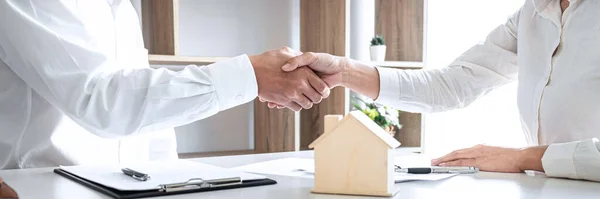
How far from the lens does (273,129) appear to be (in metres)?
2.87

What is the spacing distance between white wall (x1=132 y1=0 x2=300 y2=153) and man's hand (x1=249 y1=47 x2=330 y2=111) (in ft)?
4.03

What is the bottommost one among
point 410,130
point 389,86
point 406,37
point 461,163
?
point 410,130

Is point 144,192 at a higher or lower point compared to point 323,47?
lower

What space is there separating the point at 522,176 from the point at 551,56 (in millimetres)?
453

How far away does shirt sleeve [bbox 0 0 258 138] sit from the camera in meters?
1.23

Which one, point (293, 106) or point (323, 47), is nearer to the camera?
point (293, 106)

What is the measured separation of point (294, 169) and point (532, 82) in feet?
2.38

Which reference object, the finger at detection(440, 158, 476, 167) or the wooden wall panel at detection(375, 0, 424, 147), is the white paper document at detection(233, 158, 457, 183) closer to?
the finger at detection(440, 158, 476, 167)

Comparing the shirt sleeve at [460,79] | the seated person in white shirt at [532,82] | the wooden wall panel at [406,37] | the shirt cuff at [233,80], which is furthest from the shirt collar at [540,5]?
the wooden wall panel at [406,37]

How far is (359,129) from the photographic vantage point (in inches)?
37.3

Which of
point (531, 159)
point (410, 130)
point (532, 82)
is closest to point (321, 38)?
point (410, 130)

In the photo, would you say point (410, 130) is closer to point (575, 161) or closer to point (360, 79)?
point (360, 79)

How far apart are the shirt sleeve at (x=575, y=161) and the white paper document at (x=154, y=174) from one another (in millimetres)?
535

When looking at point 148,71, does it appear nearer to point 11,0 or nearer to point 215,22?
point 11,0
